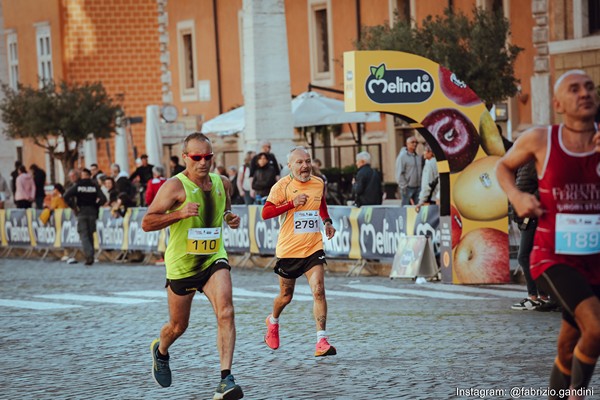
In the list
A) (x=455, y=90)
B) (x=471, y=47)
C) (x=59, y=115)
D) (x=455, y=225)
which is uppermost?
(x=471, y=47)

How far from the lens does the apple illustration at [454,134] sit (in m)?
19.2

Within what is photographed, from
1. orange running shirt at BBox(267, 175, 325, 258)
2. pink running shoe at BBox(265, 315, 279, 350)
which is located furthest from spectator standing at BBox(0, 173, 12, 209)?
pink running shoe at BBox(265, 315, 279, 350)

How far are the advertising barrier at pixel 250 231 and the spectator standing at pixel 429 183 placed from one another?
0.70 meters

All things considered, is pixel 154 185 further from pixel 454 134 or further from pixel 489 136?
pixel 489 136

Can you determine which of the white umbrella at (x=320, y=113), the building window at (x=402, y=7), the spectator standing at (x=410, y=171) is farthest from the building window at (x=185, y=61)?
the spectator standing at (x=410, y=171)

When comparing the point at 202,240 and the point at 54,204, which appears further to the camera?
the point at 54,204

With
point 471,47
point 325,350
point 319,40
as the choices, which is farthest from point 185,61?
point 325,350

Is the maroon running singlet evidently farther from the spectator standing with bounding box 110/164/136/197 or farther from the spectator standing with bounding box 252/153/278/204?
the spectator standing with bounding box 110/164/136/197

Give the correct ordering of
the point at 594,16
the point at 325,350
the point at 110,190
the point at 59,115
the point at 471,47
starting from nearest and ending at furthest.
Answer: the point at 325,350 < the point at 110,190 < the point at 594,16 < the point at 471,47 < the point at 59,115

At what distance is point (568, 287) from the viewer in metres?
7.97

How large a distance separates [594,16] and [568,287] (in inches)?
1002

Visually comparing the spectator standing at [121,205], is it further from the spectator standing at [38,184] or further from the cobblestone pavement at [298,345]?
the spectator standing at [38,184]

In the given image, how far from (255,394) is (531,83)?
84.2ft

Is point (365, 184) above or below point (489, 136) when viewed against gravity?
below
